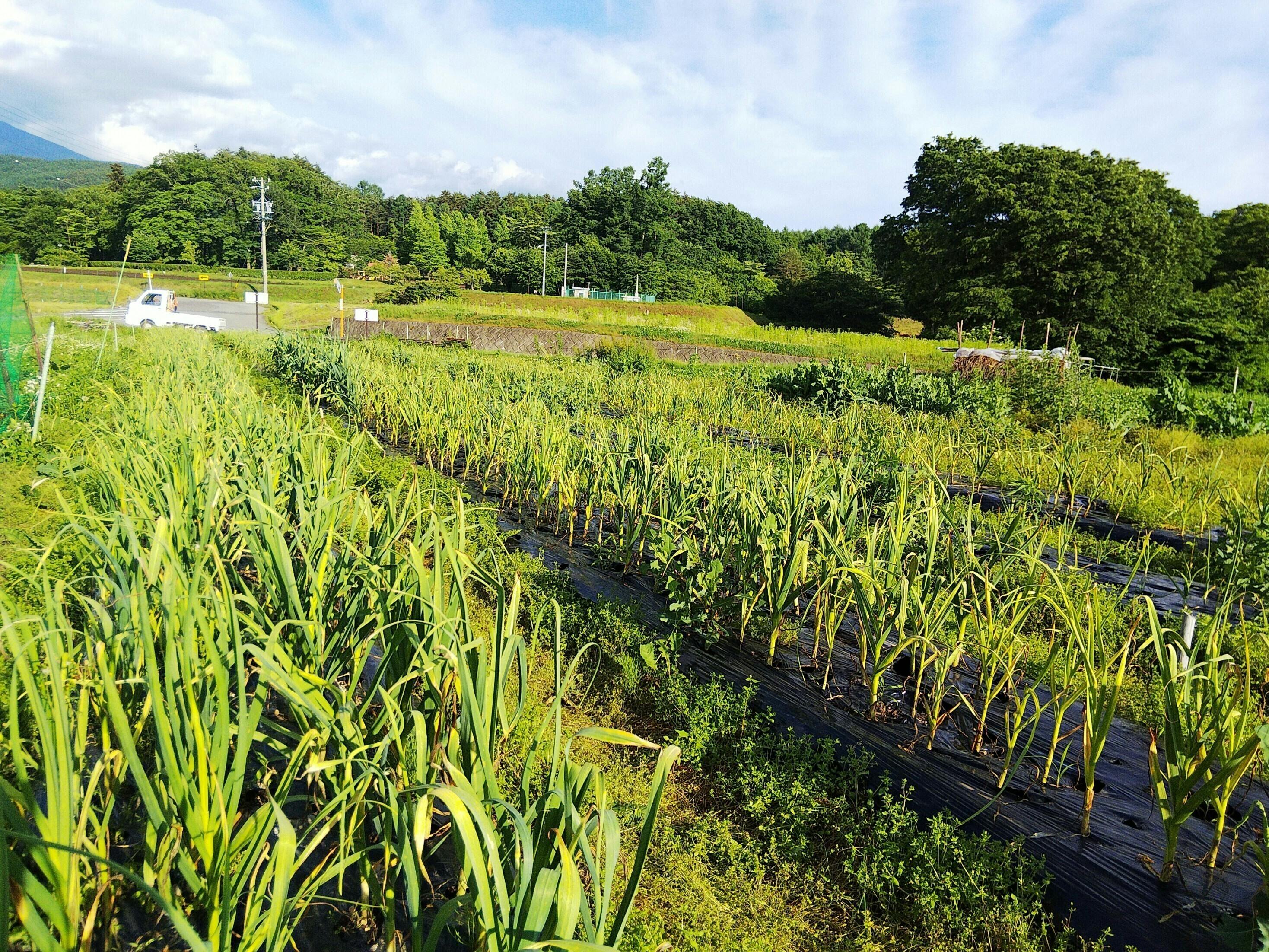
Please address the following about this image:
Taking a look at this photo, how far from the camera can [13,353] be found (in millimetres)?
8773

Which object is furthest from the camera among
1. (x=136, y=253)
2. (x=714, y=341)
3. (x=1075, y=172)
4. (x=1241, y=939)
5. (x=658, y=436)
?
(x=136, y=253)

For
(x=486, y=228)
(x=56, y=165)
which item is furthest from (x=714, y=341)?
(x=56, y=165)

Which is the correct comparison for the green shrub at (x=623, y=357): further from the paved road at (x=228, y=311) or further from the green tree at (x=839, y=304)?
the green tree at (x=839, y=304)

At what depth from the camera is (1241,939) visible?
1837mm

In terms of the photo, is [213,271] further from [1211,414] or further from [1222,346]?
[1222,346]

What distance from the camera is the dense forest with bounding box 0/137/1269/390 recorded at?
30.9 meters

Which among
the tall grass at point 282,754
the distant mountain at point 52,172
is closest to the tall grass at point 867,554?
the tall grass at point 282,754

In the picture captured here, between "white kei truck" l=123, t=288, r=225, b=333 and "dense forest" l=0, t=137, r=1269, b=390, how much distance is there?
336 cm

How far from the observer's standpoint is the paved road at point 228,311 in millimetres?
27625

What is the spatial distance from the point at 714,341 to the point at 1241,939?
89.7ft

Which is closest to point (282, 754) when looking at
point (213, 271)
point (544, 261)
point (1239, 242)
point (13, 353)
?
point (13, 353)

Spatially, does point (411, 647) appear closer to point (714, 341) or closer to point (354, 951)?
point (354, 951)

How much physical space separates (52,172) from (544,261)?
138 meters

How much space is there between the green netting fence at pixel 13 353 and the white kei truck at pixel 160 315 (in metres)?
13.5
